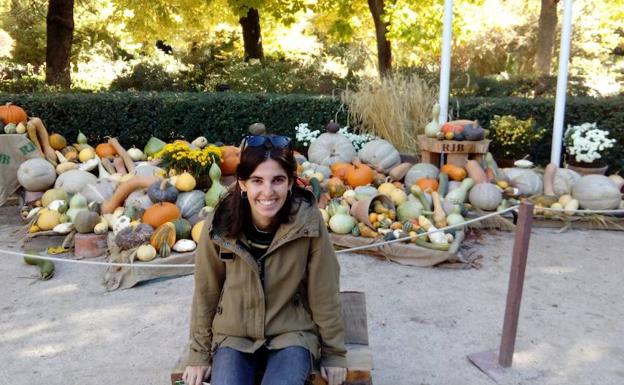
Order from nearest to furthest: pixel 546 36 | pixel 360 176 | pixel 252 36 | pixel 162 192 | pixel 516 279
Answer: pixel 516 279
pixel 162 192
pixel 360 176
pixel 252 36
pixel 546 36

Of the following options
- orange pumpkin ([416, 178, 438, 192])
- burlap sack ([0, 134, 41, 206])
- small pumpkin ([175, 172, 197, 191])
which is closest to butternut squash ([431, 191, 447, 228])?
orange pumpkin ([416, 178, 438, 192])

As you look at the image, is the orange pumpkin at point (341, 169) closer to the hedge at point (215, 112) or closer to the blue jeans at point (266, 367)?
the hedge at point (215, 112)

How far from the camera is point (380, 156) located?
6887 mm

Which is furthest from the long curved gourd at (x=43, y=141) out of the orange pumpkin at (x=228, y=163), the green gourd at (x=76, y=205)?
the orange pumpkin at (x=228, y=163)

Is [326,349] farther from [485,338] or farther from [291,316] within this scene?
[485,338]

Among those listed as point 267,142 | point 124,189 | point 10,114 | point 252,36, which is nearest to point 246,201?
point 267,142

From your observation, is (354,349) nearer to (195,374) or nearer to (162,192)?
(195,374)

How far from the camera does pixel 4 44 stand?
90.5 feet

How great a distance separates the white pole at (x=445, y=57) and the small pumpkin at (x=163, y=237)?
381 centimetres

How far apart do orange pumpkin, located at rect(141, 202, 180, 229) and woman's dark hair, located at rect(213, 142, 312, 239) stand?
9.45ft

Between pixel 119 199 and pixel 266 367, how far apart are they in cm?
372

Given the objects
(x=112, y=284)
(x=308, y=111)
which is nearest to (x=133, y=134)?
(x=308, y=111)

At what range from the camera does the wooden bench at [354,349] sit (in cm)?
236

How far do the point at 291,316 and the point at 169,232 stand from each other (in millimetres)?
2776
